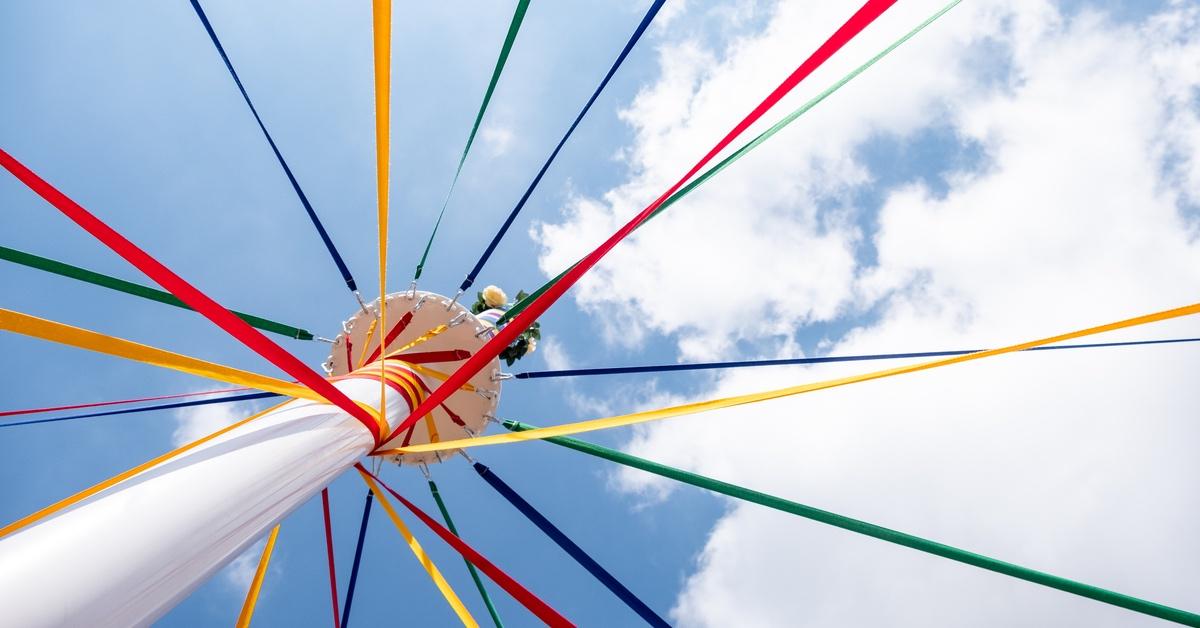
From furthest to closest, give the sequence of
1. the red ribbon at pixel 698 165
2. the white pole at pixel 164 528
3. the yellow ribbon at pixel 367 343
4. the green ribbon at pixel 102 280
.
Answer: the yellow ribbon at pixel 367 343 → the green ribbon at pixel 102 280 → the red ribbon at pixel 698 165 → the white pole at pixel 164 528

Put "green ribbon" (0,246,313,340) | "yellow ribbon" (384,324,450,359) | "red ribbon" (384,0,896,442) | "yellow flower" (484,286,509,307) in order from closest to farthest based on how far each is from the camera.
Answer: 1. "red ribbon" (384,0,896,442)
2. "green ribbon" (0,246,313,340)
3. "yellow ribbon" (384,324,450,359)
4. "yellow flower" (484,286,509,307)

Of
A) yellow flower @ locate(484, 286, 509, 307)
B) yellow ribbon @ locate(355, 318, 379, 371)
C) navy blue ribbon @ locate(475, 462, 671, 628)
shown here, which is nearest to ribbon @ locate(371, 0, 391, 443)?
navy blue ribbon @ locate(475, 462, 671, 628)

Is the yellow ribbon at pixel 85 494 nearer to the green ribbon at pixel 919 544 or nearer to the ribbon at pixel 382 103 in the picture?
the ribbon at pixel 382 103

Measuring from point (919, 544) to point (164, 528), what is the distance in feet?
10.8

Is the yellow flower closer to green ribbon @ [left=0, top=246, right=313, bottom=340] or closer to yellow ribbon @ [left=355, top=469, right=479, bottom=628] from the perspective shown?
green ribbon @ [left=0, top=246, right=313, bottom=340]

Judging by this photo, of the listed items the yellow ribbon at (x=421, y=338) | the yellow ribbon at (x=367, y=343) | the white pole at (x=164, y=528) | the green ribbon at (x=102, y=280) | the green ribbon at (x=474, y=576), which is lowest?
the green ribbon at (x=474, y=576)

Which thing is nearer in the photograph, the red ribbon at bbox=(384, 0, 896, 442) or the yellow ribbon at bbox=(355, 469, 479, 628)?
the red ribbon at bbox=(384, 0, 896, 442)

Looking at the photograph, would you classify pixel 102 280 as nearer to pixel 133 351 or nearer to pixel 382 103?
pixel 133 351

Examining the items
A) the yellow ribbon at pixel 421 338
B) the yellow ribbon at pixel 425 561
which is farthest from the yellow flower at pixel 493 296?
the yellow ribbon at pixel 425 561

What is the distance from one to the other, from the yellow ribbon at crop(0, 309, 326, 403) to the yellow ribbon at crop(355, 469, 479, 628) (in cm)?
109

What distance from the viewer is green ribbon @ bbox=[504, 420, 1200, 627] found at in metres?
2.93

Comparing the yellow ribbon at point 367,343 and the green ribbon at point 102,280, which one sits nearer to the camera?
the green ribbon at point 102,280

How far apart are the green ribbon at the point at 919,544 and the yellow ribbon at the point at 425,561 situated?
60.8 inches

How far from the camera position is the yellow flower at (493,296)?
8.05 meters
